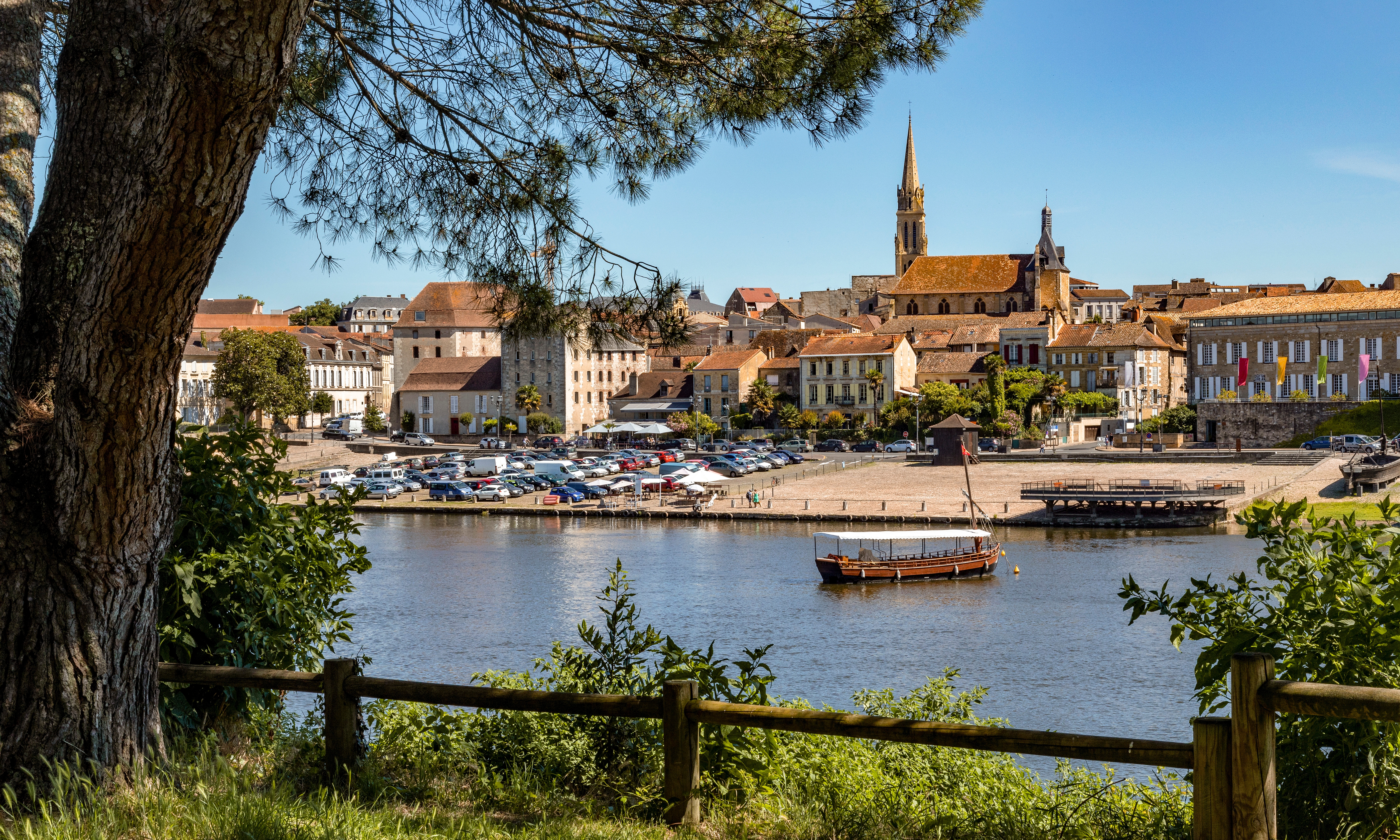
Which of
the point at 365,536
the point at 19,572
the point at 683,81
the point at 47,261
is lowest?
the point at 365,536

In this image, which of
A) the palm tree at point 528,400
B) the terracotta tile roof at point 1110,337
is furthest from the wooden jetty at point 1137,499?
the palm tree at point 528,400

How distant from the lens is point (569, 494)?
5369 cm

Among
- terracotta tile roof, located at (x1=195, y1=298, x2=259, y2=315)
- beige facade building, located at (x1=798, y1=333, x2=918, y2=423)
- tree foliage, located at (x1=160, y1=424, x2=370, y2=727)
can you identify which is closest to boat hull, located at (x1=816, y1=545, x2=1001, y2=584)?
tree foliage, located at (x1=160, y1=424, x2=370, y2=727)

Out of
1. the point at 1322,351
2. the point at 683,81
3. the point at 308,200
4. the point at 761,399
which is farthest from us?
the point at 761,399

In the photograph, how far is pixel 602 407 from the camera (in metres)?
88.6

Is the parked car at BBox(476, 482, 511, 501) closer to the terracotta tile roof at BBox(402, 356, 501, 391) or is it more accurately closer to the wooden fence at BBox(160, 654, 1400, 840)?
the terracotta tile roof at BBox(402, 356, 501, 391)

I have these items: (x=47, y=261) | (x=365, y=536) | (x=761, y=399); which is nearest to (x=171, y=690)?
(x=47, y=261)

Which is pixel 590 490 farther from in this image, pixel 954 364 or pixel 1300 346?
pixel 1300 346

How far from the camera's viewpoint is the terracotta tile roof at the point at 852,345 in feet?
245

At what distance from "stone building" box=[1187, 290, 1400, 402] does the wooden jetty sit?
76.9ft

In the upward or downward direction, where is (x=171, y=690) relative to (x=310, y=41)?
downward

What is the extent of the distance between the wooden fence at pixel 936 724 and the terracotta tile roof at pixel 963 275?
9962cm

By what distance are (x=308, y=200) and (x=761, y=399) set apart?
69.0 m

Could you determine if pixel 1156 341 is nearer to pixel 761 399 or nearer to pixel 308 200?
pixel 761 399
